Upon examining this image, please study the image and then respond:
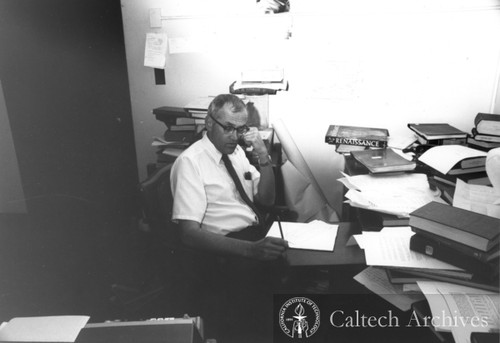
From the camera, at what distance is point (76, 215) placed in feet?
6.16

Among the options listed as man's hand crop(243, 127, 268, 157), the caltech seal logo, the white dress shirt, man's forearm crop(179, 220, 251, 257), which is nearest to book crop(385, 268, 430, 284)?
the caltech seal logo

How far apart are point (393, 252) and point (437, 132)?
1027 mm

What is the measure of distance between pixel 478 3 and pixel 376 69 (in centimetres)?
55

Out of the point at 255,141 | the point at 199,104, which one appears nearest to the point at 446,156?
the point at 255,141

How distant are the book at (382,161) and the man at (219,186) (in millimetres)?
408

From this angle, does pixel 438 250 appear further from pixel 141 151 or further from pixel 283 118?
pixel 141 151

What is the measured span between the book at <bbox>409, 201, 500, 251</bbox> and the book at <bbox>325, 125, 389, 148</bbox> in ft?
2.77

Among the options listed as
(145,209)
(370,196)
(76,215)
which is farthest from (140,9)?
(370,196)

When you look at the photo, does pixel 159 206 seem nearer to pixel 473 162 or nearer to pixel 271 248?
pixel 271 248

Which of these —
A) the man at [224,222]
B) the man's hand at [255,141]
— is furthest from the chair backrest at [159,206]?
the man's hand at [255,141]

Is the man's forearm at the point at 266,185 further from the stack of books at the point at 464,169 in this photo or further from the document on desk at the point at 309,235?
the stack of books at the point at 464,169

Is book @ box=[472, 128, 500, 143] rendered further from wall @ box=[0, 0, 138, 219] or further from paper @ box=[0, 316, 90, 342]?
wall @ box=[0, 0, 138, 219]

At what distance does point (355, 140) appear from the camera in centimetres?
186

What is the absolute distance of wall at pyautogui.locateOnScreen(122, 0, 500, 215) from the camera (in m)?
2.00
